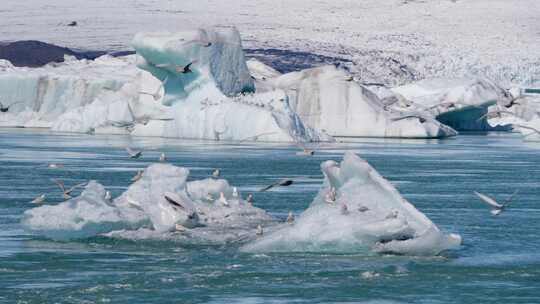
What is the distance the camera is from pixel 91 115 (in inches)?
1479

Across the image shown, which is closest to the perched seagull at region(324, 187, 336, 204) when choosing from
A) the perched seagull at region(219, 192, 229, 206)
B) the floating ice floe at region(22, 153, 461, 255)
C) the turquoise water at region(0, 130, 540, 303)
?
the floating ice floe at region(22, 153, 461, 255)

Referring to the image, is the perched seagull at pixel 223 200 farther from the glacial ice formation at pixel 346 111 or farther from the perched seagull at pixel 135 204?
the glacial ice formation at pixel 346 111

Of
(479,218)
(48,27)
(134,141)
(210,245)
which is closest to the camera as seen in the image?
(210,245)

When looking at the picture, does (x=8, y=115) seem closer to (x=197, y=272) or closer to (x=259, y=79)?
(x=259, y=79)

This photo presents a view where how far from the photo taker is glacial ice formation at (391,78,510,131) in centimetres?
3988

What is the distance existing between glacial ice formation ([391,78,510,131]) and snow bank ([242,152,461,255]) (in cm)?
2753

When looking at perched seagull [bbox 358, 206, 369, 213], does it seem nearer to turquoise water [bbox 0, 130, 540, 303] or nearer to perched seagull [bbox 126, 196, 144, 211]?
turquoise water [bbox 0, 130, 540, 303]

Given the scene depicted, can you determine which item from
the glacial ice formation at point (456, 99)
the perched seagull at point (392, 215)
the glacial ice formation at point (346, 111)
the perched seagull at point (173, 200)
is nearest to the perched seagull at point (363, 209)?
the perched seagull at point (392, 215)

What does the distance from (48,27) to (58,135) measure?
4391 cm

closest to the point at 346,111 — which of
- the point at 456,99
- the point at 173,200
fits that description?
the point at 456,99

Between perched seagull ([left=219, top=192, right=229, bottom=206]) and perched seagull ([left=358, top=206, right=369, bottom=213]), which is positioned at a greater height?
perched seagull ([left=358, top=206, right=369, bottom=213])

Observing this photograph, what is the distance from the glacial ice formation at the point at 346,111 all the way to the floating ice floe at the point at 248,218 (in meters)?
22.1

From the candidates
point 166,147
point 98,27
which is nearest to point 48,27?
point 98,27

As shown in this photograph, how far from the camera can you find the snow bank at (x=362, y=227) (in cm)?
1196
